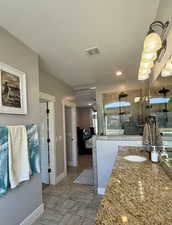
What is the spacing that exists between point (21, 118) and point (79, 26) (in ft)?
4.90

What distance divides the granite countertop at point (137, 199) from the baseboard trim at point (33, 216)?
1557 millimetres

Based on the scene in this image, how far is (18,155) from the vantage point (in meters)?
1.72

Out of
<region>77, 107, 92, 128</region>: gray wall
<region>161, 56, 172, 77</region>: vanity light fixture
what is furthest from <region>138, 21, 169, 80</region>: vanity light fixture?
<region>77, 107, 92, 128</region>: gray wall

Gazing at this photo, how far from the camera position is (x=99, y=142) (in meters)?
2.82

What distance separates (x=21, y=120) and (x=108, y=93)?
3341 millimetres

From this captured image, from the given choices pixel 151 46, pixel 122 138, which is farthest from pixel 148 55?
pixel 122 138

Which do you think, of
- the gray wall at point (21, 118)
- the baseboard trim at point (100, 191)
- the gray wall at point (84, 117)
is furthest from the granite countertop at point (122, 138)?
the gray wall at point (84, 117)

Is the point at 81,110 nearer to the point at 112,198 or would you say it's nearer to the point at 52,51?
the point at 52,51

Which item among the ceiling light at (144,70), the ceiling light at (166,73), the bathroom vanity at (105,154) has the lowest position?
the bathroom vanity at (105,154)

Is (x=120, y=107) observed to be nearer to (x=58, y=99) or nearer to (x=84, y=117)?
(x=58, y=99)

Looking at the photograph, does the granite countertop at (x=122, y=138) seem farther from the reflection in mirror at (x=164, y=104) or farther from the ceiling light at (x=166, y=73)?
the ceiling light at (x=166, y=73)

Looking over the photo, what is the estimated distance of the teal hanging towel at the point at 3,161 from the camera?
1.49 m

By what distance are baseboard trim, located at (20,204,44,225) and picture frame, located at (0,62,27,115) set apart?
1529 mm

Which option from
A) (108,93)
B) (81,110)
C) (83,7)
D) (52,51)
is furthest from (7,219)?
(81,110)
